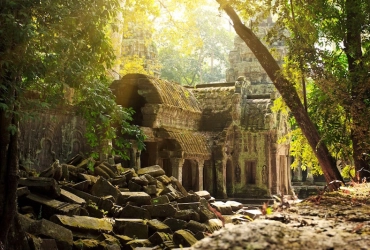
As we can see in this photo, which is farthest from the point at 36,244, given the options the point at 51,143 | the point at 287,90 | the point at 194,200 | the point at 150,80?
the point at 150,80

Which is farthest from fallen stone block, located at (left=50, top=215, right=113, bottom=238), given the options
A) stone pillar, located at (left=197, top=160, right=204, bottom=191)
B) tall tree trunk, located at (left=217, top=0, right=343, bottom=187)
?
stone pillar, located at (left=197, top=160, right=204, bottom=191)

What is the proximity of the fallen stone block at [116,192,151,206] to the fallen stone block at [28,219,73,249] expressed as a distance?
95.8 inches

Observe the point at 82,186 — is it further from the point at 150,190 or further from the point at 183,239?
the point at 183,239

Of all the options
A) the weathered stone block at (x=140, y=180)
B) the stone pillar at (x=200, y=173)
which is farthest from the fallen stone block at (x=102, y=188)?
the stone pillar at (x=200, y=173)

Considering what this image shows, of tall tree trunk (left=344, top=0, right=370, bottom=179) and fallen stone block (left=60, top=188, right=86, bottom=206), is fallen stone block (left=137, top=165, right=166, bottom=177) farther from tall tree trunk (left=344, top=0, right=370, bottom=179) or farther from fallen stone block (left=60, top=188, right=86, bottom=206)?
tall tree trunk (left=344, top=0, right=370, bottom=179)

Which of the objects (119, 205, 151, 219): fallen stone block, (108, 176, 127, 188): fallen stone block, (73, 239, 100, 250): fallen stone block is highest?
(108, 176, 127, 188): fallen stone block

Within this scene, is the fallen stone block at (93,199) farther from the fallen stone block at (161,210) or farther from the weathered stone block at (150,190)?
the weathered stone block at (150,190)

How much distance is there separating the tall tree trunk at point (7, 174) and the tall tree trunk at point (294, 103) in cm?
506

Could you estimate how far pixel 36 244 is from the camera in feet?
21.2

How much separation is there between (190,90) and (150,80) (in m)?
4.59

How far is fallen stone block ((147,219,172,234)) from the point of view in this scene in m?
8.50

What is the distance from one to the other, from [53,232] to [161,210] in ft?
9.36

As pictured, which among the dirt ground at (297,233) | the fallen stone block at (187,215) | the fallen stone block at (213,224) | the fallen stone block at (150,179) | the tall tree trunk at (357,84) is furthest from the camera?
the fallen stone block at (150,179)

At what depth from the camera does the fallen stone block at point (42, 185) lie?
799cm
